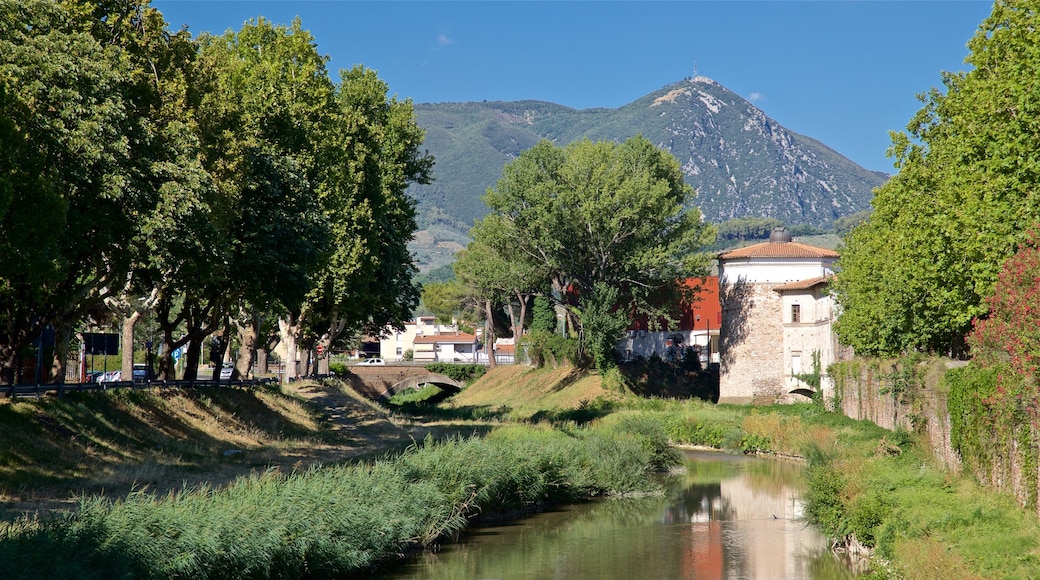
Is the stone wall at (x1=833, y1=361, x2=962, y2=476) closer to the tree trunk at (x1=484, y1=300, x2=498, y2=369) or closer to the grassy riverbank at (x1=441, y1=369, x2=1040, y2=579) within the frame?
the grassy riverbank at (x1=441, y1=369, x2=1040, y2=579)

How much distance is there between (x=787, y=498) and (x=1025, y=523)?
18095 millimetres

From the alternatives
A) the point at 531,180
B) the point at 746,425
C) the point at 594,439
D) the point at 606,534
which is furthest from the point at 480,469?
the point at 531,180

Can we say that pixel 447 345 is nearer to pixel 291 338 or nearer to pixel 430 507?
pixel 291 338

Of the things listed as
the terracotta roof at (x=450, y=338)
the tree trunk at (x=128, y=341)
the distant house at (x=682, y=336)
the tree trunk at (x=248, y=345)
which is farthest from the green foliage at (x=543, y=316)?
the terracotta roof at (x=450, y=338)

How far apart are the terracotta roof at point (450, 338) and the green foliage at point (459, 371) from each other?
2108 inches

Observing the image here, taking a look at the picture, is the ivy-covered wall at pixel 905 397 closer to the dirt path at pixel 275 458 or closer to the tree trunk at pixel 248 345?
the dirt path at pixel 275 458

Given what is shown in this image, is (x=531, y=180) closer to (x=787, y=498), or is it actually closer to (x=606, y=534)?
(x=787, y=498)

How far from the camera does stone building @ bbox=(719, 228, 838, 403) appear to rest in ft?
241

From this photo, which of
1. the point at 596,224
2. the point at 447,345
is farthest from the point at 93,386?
the point at 447,345

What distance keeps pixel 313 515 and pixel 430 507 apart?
584 centimetres

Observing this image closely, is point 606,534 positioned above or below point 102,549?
below

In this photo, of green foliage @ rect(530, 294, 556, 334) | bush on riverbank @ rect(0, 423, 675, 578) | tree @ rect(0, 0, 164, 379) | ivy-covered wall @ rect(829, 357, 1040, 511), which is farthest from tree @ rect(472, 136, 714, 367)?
tree @ rect(0, 0, 164, 379)

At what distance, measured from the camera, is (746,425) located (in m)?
57.2

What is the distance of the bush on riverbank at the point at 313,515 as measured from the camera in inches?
669
